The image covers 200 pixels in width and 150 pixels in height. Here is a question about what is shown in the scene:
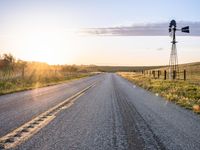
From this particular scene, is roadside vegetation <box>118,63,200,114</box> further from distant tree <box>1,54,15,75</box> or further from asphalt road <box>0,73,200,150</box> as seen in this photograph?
distant tree <box>1,54,15,75</box>

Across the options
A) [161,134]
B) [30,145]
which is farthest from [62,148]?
[161,134]

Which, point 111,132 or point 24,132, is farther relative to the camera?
point 111,132

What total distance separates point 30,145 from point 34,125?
2273mm

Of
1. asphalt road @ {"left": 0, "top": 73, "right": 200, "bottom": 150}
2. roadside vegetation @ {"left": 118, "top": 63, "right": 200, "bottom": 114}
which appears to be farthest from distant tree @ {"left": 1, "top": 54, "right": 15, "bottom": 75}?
asphalt road @ {"left": 0, "top": 73, "right": 200, "bottom": 150}

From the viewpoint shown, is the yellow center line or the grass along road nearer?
the yellow center line

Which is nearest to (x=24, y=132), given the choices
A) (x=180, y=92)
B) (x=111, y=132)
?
(x=111, y=132)

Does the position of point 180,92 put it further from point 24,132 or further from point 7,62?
point 7,62

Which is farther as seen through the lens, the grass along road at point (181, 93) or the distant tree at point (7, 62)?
the distant tree at point (7, 62)

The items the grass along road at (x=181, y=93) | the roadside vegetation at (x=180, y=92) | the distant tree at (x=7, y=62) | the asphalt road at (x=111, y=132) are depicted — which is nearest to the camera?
the asphalt road at (x=111, y=132)

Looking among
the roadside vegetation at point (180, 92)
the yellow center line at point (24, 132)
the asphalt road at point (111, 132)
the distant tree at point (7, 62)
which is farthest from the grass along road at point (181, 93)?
the distant tree at point (7, 62)

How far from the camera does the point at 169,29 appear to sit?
46219mm

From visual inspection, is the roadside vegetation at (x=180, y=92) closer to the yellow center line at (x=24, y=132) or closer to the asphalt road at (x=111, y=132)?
the asphalt road at (x=111, y=132)

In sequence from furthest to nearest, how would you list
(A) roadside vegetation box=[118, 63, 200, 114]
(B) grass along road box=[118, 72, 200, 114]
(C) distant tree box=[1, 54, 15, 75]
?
(C) distant tree box=[1, 54, 15, 75] → (A) roadside vegetation box=[118, 63, 200, 114] → (B) grass along road box=[118, 72, 200, 114]

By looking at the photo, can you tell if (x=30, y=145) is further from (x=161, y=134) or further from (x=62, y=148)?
(x=161, y=134)
